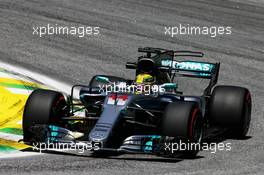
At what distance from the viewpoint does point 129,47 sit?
68.2ft

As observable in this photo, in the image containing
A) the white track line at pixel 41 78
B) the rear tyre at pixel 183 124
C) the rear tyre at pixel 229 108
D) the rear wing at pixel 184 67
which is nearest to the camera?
the rear tyre at pixel 183 124

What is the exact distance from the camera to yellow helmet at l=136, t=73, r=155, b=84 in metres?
13.6
